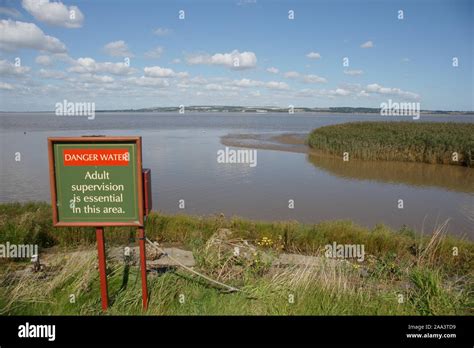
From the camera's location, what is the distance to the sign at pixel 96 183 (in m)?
4.10

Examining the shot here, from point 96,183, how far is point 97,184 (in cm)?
2

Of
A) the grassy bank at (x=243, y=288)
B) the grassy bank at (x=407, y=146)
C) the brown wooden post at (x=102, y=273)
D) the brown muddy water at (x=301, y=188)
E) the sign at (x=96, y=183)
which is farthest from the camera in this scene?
the grassy bank at (x=407, y=146)

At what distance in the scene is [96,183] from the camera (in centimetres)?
416

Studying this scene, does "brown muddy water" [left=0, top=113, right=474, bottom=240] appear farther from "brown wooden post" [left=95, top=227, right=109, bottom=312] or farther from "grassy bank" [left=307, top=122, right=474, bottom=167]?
"brown wooden post" [left=95, top=227, right=109, bottom=312]

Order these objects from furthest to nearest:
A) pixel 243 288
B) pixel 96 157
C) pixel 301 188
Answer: pixel 301 188 → pixel 243 288 → pixel 96 157

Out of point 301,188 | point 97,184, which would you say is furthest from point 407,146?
point 97,184

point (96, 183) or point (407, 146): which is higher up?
point (96, 183)

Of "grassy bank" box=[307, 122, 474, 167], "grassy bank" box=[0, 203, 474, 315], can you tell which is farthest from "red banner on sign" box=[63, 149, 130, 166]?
"grassy bank" box=[307, 122, 474, 167]

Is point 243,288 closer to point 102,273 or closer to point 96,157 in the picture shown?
point 102,273

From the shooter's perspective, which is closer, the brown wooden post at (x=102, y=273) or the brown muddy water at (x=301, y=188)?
the brown wooden post at (x=102, y=273)

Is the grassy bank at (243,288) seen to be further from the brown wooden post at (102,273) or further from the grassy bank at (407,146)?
the grassy bank at (407,146)

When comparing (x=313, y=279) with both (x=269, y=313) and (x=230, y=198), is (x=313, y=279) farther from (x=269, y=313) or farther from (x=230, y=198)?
(x=230, y=198)

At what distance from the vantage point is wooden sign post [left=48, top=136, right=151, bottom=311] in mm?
4102

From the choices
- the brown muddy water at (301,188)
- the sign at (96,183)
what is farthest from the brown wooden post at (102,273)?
the brown muddy water at (301,188)
